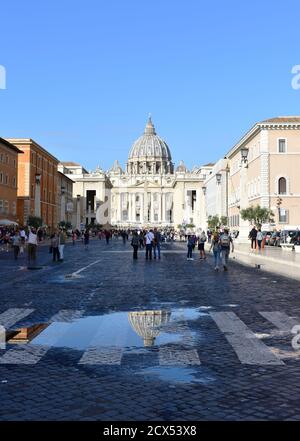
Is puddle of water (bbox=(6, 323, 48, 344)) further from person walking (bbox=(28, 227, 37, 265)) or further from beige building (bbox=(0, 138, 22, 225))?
beige building (bbox=(0, 138, 22, 225))

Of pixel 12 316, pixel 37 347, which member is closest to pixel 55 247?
pixel 12 316

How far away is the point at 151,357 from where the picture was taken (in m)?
7.01

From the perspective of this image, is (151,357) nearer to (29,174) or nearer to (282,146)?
(282,146)

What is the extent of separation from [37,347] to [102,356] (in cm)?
98

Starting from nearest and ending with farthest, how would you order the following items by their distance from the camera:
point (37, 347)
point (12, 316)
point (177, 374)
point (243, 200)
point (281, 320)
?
point (177, 374)
point (37, 347)
point (281, 320)
point (12, 316)
point (243, 200)

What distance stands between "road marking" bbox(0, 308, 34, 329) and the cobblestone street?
0.06 ft

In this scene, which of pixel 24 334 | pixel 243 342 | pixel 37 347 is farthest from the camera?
pixel 24 334

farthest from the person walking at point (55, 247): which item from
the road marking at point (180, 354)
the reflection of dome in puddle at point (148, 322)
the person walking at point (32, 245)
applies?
the road marking at point (180, 354)

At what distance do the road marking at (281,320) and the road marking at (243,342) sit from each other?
1.65 ft

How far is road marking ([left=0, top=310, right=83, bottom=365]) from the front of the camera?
6887 mm

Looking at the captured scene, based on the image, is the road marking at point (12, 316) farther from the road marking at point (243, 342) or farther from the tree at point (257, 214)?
the tree at point (257, 214)

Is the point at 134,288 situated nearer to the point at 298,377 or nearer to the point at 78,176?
the point at 298,377

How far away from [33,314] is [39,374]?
14.0 feet

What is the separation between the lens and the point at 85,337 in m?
8.34
